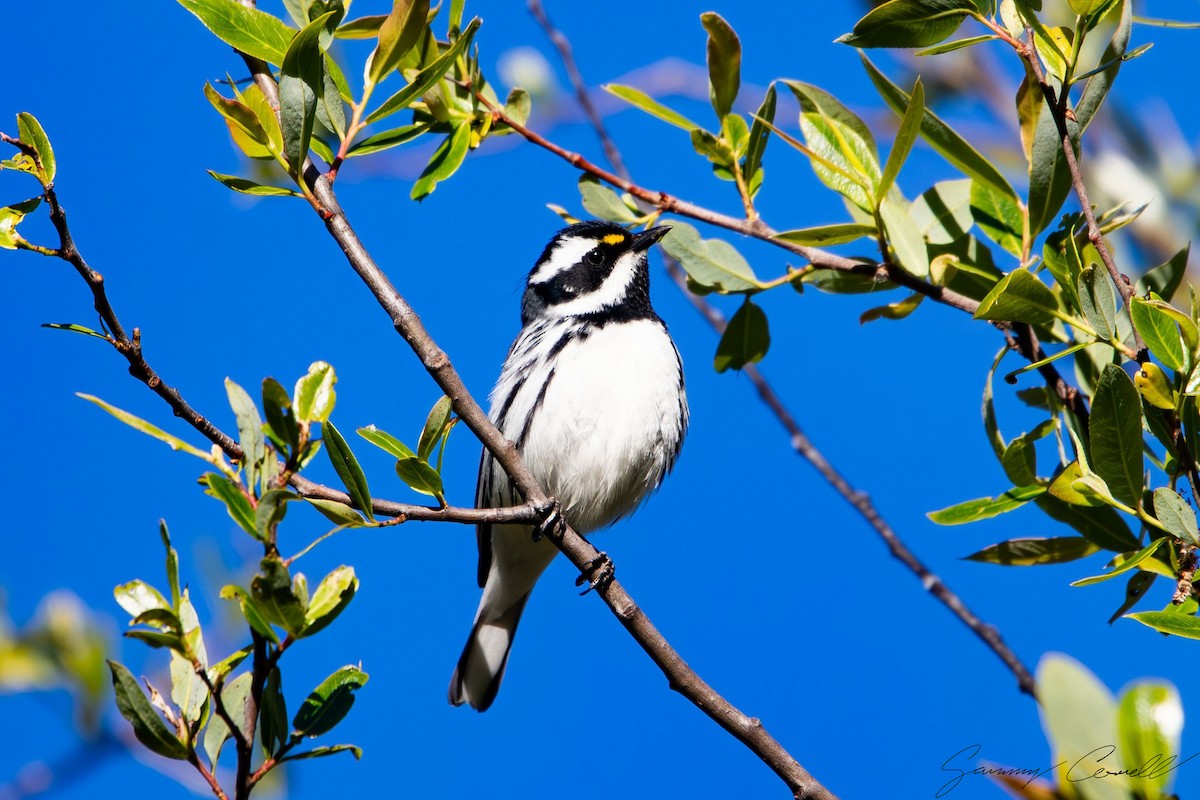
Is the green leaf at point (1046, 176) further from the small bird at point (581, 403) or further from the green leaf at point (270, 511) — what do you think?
the small bird at point (581, 403)

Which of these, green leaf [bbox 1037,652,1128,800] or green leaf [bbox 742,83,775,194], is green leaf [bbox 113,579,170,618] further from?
green leaf [bbox 742,83,775,194]

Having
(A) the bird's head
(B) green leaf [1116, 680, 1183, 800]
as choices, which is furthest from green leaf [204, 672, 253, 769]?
(A) the bird's head

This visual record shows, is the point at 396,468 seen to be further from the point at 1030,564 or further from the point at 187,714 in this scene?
the point at 1030,564

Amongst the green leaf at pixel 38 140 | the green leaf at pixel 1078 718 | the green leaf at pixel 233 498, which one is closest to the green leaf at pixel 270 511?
the green leaf at pixel 233 498

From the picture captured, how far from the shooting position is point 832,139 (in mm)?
2039

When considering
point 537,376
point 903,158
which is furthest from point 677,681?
point 537,376

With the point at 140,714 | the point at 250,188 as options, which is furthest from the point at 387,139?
the point at 140,714

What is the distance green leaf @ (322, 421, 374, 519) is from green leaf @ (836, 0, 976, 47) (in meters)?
0.96

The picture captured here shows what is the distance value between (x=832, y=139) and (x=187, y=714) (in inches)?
56.3

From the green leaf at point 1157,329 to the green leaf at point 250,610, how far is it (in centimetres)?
121

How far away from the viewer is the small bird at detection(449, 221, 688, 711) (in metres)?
3.41

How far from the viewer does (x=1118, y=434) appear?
1.57 m

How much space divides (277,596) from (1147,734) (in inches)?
42.5

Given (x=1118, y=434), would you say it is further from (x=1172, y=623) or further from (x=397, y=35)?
(x=397, y=35)
